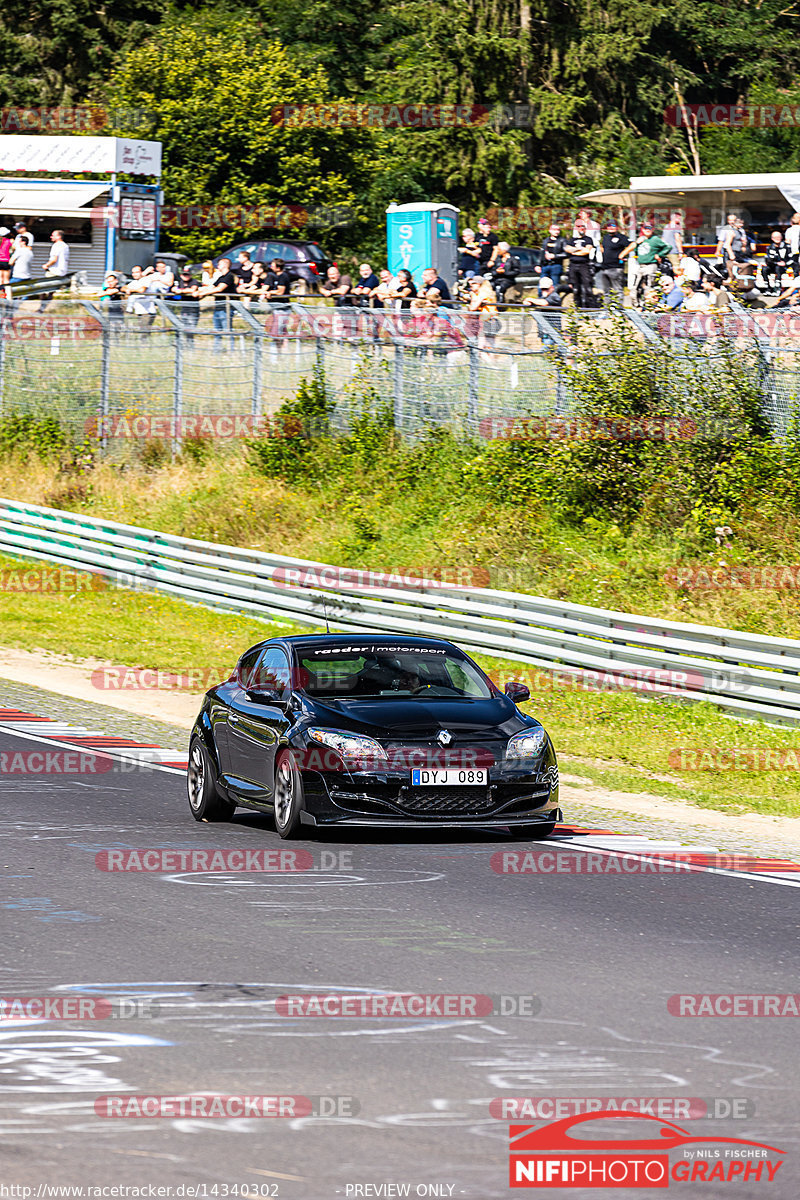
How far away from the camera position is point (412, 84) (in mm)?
59969

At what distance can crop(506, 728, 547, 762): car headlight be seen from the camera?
477 inches

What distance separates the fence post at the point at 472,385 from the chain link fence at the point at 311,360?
2 cm

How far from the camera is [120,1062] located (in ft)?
22.7

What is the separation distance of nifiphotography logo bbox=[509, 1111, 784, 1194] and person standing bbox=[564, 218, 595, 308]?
24502 mm

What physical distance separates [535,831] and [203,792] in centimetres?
255

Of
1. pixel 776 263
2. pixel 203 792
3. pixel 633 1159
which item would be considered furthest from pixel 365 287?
pixel 633 1159

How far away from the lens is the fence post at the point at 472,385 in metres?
27.3

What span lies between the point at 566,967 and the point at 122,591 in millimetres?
20657

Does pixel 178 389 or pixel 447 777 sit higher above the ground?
pixel 178 389
